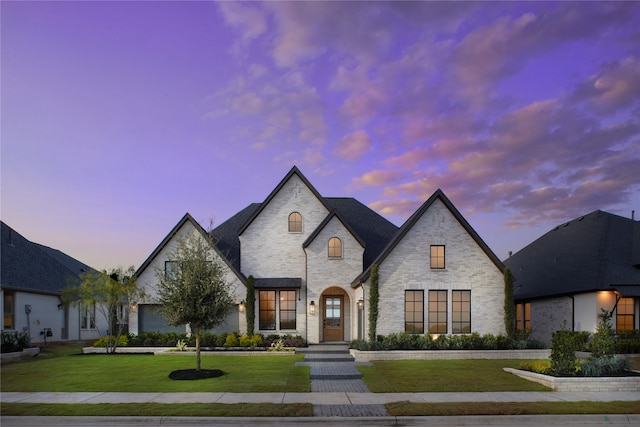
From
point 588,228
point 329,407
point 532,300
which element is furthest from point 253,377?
point 588,228

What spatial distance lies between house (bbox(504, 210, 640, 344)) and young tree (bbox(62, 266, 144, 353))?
67.5 ft

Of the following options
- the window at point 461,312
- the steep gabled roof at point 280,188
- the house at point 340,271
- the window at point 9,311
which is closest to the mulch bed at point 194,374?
the house at point 340,271

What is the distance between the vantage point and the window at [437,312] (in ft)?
86.5

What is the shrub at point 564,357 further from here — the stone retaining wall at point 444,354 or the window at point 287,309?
the window at point 287,309

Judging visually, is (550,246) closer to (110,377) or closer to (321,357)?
(321,357)

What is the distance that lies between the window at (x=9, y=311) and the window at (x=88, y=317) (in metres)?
8.35

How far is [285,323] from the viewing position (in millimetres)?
29859

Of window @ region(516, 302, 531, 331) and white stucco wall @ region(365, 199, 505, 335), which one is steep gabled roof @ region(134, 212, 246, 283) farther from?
window @ region(516, 302, 531, 331)

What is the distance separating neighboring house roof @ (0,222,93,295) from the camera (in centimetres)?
2927

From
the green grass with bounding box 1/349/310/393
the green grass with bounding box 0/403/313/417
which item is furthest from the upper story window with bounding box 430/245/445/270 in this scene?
the green grass with bounding box 0/403/313/417

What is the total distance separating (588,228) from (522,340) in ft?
35.5

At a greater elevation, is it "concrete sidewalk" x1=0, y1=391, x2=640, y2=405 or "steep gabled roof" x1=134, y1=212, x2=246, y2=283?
"steep gabled roof" x1=134, y1=212, x2=246, y2=283

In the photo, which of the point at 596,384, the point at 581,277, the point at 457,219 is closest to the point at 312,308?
the point at 457,219

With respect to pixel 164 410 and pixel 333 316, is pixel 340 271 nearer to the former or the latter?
pixel 333 316
